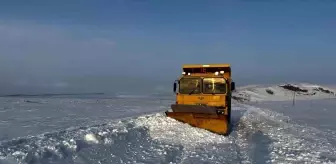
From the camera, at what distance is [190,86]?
50.1 feet

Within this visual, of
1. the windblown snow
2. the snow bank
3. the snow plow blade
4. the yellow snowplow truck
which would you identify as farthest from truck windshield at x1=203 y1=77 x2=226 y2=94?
the snow bank

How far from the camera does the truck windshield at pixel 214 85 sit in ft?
49.0

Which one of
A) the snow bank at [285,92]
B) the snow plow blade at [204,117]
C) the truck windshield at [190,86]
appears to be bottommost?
the snow bank at [285,92]

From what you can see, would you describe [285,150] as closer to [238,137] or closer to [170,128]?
[238,137]

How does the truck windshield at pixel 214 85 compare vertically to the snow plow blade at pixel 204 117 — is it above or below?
above

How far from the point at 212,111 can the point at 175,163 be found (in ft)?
16.1

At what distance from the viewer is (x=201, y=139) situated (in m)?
11.9

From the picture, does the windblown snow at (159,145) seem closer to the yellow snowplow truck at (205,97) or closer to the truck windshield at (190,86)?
the yellow snowplow truck at (205,97)

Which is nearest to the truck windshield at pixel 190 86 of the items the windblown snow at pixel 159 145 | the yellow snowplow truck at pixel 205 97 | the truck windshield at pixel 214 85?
the yellow snowplow truck at pixel 205 97

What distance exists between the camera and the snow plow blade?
13.1m

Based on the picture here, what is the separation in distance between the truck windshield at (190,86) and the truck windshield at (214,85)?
295mm

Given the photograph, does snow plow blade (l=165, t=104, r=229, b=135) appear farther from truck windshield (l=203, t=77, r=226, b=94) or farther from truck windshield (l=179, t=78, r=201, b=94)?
truck windshield (l=179, t=78, r=201, b=94)

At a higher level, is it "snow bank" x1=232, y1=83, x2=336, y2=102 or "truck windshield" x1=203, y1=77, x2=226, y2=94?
"truck windshield" x1=203, y1=77, x2=226, y2=94

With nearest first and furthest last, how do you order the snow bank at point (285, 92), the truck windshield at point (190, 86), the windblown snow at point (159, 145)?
the windblown snow at point (159, 145), the truck windshield at point (190, 86), the snow bank at point (285, 92)
